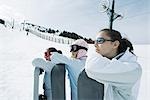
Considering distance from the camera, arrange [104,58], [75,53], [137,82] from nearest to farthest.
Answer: [104,58]
[137,82]
[75,53]

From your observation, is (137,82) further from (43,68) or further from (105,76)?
(43,68)

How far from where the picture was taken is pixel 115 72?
1.84 m

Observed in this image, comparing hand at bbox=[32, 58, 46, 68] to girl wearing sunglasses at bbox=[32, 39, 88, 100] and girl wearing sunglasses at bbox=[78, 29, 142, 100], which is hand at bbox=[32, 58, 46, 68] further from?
girl wearing sunglasses at bbox=[78, 29, 142, 100]

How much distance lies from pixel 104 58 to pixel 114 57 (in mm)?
150

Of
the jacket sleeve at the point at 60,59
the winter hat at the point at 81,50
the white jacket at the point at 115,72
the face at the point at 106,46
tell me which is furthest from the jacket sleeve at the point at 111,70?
the winter hat at the point at 81,50

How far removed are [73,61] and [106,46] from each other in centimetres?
106

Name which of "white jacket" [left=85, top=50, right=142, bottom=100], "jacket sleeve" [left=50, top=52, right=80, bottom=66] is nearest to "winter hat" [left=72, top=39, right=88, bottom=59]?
"jacket sleeve" [left=50, top=52, right=80, bottom=66]

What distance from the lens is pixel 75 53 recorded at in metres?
3.14

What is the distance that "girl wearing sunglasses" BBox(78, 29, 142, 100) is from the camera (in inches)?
72.7

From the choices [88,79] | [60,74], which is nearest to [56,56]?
[60,74]

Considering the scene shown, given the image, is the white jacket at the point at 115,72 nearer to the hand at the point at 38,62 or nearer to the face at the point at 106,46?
the face at the point at 106,46

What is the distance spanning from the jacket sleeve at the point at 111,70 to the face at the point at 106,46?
0.39 ft

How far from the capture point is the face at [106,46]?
1.99 meters

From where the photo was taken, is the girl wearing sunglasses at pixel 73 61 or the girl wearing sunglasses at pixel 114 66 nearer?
the girl wearing sunglasses at pixel 114 66
